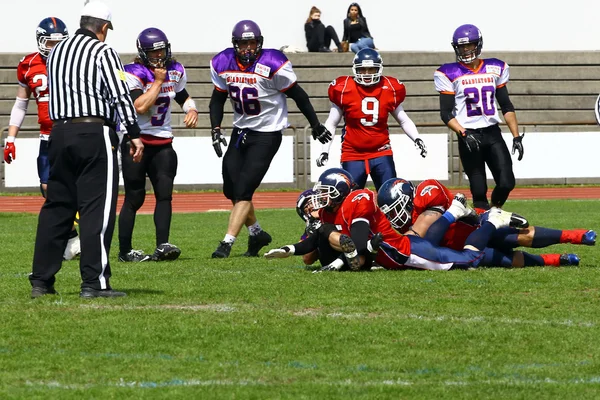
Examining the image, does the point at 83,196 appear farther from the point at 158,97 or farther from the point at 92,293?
the point at 158,97

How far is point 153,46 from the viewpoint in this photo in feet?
32.7

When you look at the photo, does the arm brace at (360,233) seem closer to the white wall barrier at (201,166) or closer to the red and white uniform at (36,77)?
the red and white uniform at (36,77)

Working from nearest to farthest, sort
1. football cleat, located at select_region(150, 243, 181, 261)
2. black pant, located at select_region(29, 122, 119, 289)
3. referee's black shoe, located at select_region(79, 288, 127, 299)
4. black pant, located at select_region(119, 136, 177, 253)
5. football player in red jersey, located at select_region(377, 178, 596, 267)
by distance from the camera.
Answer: black pant, located at select_region(29, 122, 119, 289)
referee's black shoe, located at select_region(79, 288, 127, 299)
football player in red jersey, located at select_region(377, 178, 596, 267)
football cleat, located at select_region(150, 243, 181, 261)
black pant, located at select_region(119, 136, 177, 253)

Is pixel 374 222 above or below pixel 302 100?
below

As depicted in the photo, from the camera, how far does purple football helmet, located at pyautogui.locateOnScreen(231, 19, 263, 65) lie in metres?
10.1

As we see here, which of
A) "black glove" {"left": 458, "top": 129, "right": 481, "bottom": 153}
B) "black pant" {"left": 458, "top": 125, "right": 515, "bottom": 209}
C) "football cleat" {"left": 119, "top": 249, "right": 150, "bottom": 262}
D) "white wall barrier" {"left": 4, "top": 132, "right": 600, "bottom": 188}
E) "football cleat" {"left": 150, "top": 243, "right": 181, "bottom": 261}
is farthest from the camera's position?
"white wall barrier" {"left": 4, "top": 132, "right": 600, "bottom": 188}

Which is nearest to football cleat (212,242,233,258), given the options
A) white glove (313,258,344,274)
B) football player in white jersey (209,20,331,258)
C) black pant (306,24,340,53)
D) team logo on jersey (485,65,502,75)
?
football player in white jersey (209,20,331,258)

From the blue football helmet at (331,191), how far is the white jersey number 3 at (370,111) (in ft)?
6.60

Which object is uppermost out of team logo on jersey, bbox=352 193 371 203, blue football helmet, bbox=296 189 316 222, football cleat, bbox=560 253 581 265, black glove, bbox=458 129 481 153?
black glove, bbox=458 129 481 153

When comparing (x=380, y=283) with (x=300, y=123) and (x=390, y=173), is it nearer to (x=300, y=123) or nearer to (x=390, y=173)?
(x=390, y=173)

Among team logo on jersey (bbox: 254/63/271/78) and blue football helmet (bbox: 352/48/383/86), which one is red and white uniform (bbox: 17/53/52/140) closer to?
team logo on jersey (bbox: 254/63/271/78)

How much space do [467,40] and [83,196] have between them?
519 cm

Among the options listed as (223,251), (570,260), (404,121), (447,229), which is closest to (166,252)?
(223,251)

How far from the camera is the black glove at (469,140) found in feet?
35.9
